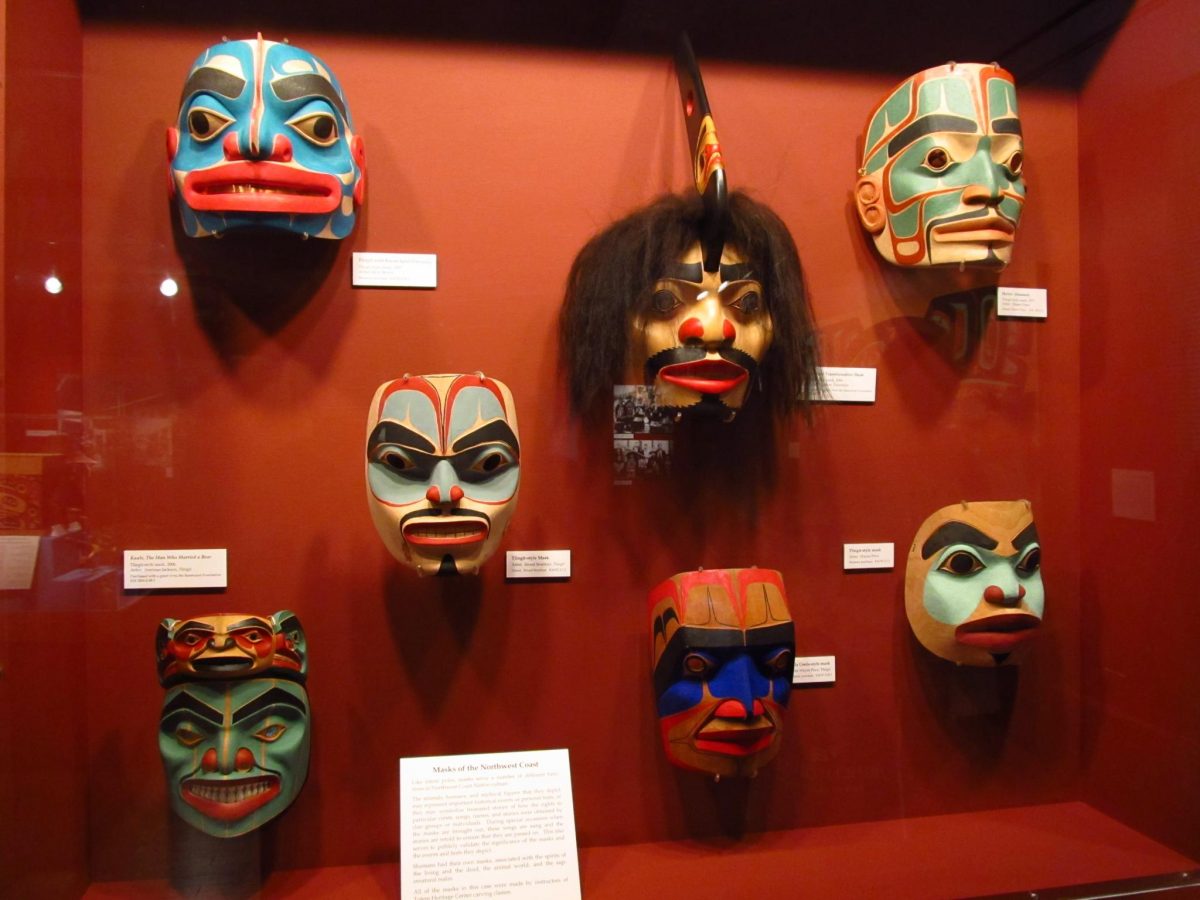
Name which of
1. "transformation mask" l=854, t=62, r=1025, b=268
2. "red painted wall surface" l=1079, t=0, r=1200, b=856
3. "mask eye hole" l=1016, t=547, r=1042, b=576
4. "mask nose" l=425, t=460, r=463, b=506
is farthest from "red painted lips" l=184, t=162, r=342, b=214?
"red painted wall surface" l=1079, t=0, r=1200, b=856

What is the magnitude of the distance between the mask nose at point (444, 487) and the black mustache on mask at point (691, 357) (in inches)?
17.0

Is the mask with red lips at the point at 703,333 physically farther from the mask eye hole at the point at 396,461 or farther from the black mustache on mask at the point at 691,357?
the mask eye hole at the point at 396,461

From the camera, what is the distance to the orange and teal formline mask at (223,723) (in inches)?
→ 55.9

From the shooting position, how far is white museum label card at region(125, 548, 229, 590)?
161 centimetres

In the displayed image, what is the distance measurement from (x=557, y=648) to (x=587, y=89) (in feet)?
3.76

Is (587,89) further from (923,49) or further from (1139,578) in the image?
(1139,578)

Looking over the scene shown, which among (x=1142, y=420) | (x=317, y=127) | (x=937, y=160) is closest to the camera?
(x=317, y=127)

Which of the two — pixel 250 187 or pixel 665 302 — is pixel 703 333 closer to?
pixel 665 302

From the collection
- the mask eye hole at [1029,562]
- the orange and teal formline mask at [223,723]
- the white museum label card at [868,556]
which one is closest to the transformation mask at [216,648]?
the orange and teal formline mask at [223,723]

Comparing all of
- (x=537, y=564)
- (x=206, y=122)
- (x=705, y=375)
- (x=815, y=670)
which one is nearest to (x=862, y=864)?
(x=815, y=670)

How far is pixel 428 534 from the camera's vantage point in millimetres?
1413

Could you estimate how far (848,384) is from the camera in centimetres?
186

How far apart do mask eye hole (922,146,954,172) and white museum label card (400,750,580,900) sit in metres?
1.34

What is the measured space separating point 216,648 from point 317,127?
Answer: 0.90m
